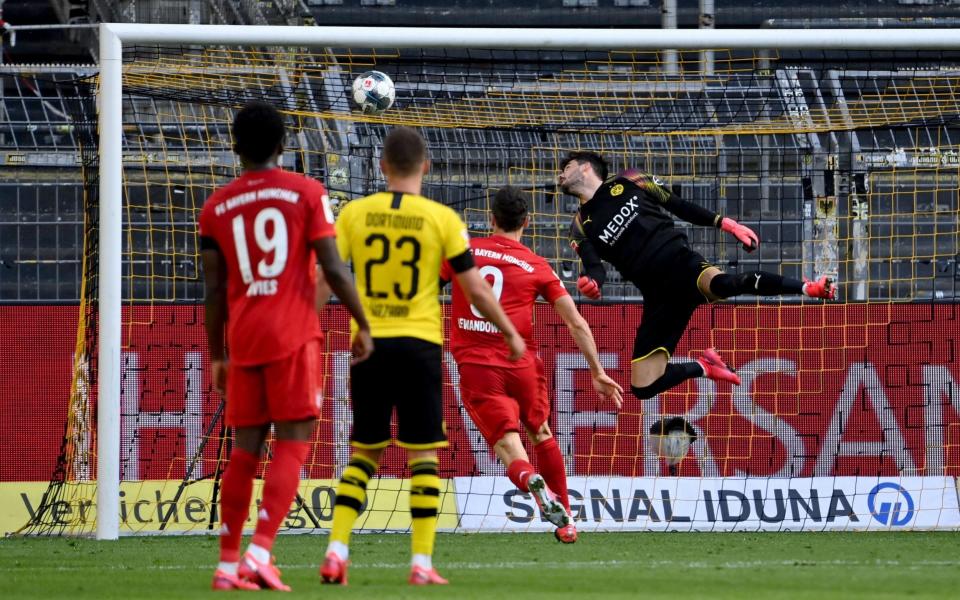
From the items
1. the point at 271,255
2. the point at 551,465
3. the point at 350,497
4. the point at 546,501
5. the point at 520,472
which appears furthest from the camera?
the point at 551,465

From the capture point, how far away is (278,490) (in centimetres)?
529

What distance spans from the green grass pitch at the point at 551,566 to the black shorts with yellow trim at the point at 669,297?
130cm

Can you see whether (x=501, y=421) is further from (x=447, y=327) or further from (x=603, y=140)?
(x=603, y=140)

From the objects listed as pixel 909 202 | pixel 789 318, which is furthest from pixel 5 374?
pixel 909 202

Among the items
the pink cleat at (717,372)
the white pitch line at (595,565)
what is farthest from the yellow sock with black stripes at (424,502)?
the pink cleat at (717,372)

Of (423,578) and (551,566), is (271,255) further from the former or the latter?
(551,566)

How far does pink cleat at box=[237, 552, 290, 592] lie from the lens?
516 cm

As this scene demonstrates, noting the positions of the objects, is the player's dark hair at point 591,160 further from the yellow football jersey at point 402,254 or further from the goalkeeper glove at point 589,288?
the yellow football jersey at point 402,254

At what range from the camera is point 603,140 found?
1199 centimetres

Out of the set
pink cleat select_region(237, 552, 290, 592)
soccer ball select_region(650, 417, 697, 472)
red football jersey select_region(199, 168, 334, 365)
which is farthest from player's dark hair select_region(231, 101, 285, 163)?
soccer ball select_region(650, 417, 697, 472)

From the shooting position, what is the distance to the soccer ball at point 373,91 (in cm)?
995

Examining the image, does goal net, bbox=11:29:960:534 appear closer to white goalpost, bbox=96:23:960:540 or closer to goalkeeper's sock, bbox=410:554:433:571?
white goalpost, bbox=96:23:960:540

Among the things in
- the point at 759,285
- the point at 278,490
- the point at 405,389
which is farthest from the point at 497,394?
the point at 278,490

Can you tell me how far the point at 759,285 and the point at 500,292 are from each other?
1.96m
